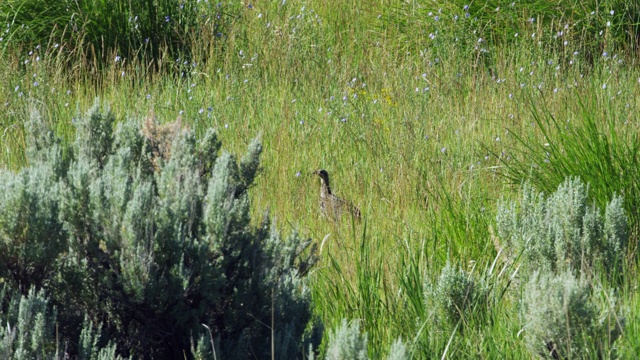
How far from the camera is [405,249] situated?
12.6ft

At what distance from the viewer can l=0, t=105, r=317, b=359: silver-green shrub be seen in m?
2.52

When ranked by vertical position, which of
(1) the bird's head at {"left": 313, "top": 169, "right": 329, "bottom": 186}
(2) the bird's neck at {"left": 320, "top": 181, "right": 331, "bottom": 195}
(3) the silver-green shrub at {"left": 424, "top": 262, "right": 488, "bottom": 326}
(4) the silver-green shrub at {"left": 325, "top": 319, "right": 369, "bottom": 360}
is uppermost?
(1) the bird's head at {"left": 313, "top": 169, "right": 329, "bottom": 186}

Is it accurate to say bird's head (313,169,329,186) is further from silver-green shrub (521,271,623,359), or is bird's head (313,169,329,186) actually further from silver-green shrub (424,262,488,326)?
silver-green shrub (521,271,623,359)

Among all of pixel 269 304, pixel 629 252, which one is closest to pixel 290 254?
pixel 269 304

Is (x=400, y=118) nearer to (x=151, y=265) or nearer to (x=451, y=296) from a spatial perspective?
(x=451, y=296)

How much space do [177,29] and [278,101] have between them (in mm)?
1589

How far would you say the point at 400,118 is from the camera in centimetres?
593

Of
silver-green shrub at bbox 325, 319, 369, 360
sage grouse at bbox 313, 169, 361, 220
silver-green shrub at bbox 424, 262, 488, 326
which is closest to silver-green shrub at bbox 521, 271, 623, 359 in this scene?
silver-green shrub at bbox 424, 262, 488, 326

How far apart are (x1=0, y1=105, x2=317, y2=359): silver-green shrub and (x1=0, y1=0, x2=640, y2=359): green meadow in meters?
0.27

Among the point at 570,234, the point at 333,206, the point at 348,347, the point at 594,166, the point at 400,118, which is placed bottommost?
the point at 348,347

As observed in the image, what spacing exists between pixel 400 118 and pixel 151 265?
3.61 metres

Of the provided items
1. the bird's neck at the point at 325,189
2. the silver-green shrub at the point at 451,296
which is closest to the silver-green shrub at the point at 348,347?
the silver-green shrub at the point at 451,296

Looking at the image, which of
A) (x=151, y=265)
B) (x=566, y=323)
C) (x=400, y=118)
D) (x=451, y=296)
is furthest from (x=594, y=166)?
(x=151, y=265)

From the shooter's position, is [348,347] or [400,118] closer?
[348,347]
